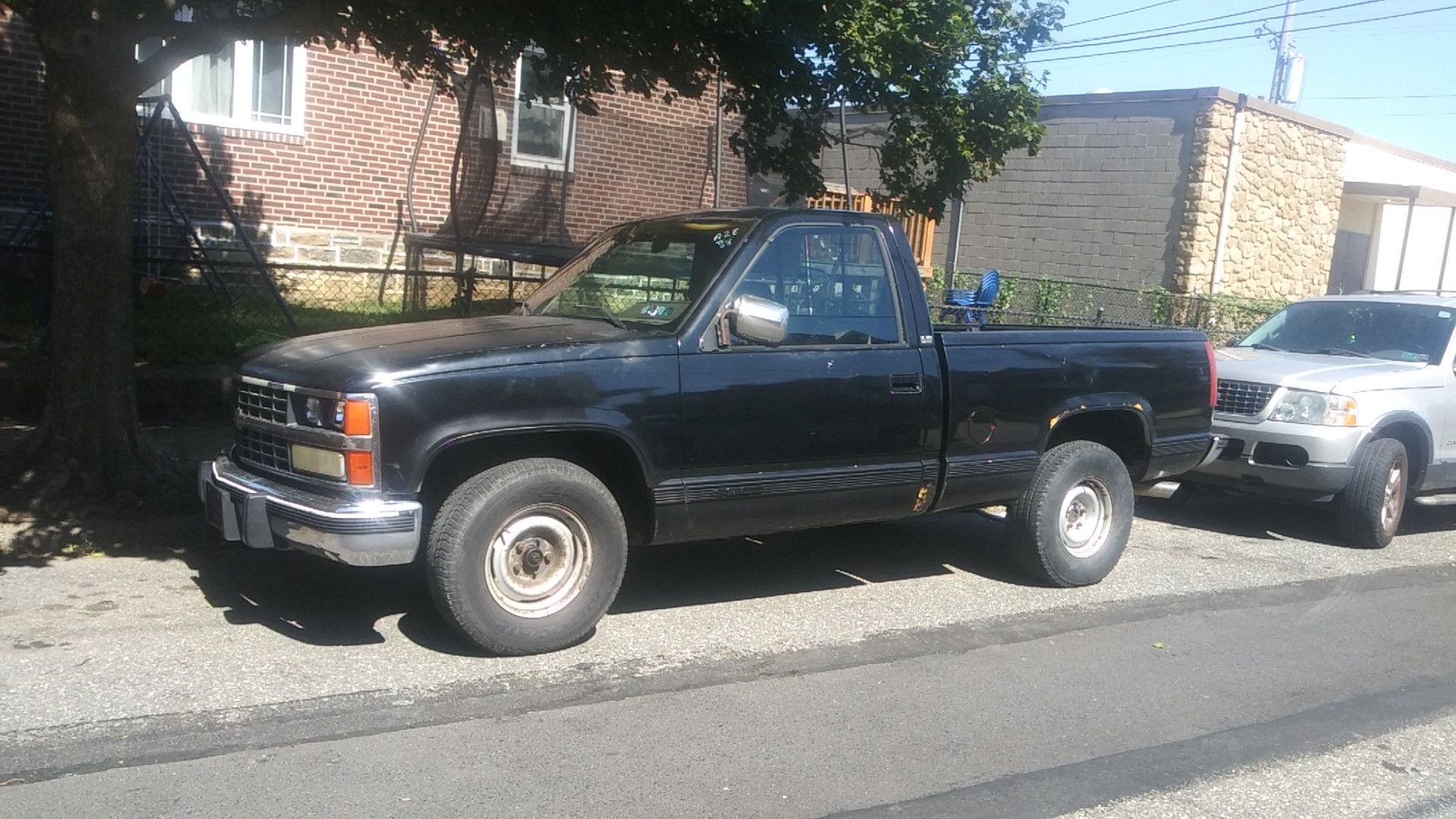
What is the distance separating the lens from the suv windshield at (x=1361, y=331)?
31.5 feet

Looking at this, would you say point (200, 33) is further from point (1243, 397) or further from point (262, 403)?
point (1243, 397)

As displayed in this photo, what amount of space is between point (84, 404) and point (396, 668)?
322cm

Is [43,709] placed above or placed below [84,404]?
below

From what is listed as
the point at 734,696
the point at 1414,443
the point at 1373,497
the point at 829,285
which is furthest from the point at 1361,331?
the point at 734,696

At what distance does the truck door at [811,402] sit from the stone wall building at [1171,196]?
13627 mm

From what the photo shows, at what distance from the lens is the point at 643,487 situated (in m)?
5.78

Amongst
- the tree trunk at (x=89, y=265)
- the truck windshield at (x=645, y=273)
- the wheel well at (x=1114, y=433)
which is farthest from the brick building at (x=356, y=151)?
the wheel well at (x=1114, y=433)

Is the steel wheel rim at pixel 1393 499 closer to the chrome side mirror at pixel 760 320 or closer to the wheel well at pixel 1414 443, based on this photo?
the wheel well at pixel 1414 443

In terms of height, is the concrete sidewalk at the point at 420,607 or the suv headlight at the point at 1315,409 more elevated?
the suv headlight at the point at 1315,409

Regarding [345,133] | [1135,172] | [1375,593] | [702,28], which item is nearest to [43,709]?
[702,28]

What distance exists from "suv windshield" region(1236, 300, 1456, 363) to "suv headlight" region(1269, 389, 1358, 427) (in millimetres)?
1172

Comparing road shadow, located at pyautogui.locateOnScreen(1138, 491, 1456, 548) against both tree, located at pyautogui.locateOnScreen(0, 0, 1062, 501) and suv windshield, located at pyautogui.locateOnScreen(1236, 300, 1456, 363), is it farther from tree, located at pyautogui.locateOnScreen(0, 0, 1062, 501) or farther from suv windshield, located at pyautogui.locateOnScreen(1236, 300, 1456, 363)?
tree, located at pyautogui.locateOnScreen(0, 0, 1062, 501)

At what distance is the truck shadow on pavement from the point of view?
595 centimetres

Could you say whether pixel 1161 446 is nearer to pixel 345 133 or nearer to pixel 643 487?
pixel 643 487
